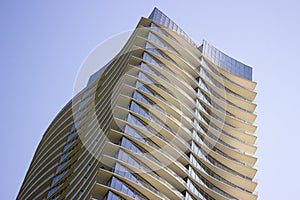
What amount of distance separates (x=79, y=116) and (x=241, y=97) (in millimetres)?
29960

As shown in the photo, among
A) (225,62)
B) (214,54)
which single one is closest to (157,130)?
(214,54)

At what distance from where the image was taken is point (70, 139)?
103 metres

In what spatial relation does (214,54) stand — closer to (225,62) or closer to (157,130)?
(225,62)

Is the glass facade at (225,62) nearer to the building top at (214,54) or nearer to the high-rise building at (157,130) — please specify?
the building top at (214,54)

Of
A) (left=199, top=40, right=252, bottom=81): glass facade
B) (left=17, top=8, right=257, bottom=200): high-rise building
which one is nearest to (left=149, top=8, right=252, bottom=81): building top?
(left=199, top=40, right=252, bottom=81): glass facade

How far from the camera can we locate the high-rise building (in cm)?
7650

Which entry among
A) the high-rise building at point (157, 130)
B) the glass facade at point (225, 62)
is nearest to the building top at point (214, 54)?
the glass facade at point (225, 62)

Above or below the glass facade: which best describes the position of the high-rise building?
below

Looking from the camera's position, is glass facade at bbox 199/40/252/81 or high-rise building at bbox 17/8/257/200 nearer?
high-rise building at bbox 17/8/257/200

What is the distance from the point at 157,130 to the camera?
8306 cm

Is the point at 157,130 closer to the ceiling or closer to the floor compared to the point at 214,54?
closer to the floor

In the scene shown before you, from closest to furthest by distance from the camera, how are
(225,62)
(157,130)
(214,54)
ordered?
(157,130) < (214,54) < (225,62)

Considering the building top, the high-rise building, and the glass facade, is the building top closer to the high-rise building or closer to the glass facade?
the glass facade

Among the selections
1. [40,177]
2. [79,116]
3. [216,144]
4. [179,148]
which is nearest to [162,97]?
[179,148]
